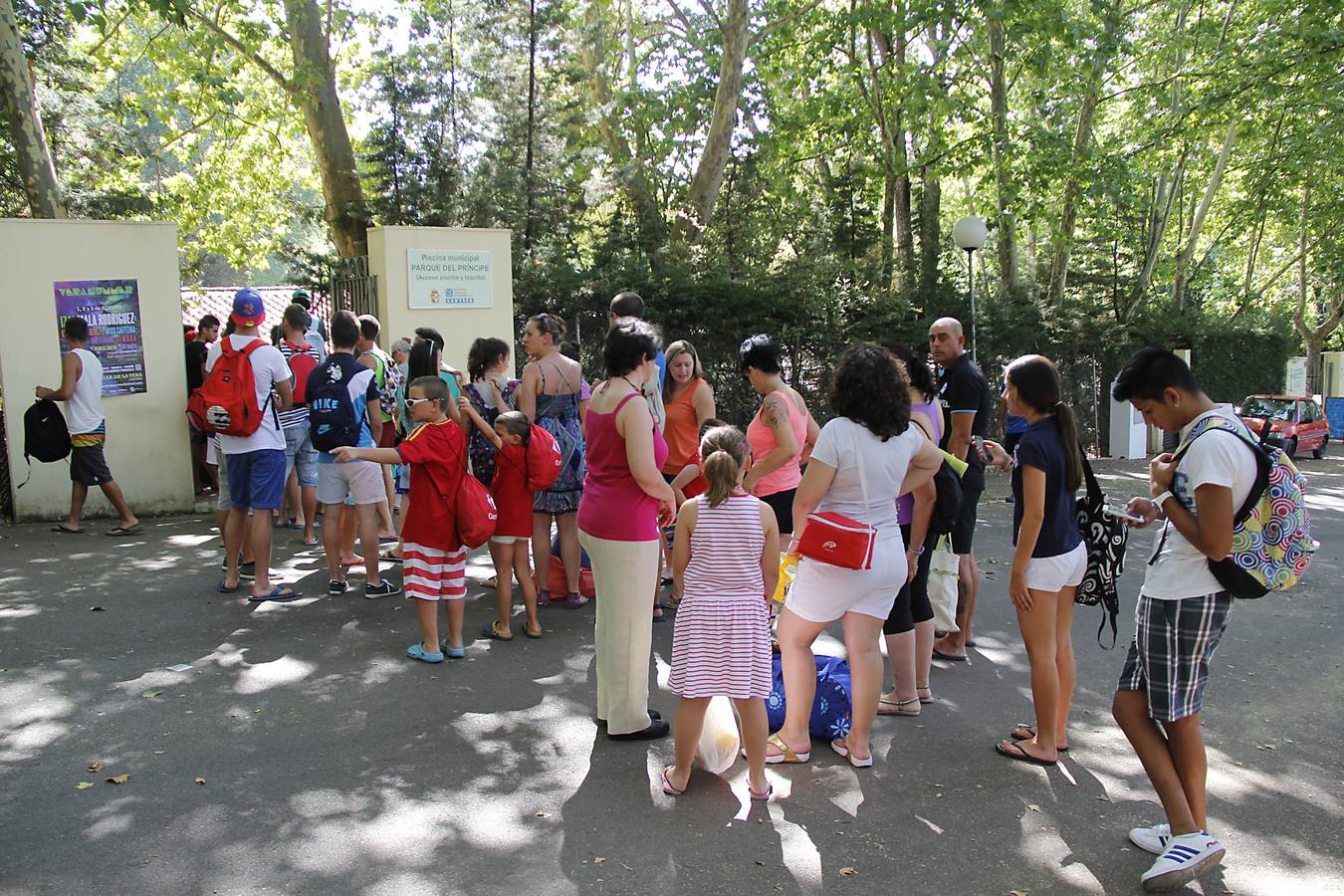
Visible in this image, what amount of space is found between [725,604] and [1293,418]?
2204cm

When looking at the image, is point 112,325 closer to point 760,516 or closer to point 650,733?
point 650,733

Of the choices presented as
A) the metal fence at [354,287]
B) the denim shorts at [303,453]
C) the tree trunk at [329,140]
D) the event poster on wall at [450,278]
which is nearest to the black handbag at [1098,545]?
the denim shorts at [303,453]

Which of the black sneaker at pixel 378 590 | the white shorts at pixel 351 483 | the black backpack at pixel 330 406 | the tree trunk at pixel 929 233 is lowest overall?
the black sneaker at pixel 378 590

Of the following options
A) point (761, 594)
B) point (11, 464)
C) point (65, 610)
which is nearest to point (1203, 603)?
point (761, 594)

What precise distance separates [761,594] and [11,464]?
323 inches

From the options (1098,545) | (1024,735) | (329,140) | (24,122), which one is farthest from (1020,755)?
(329,140)

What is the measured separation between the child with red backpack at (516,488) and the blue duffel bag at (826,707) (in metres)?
1.93

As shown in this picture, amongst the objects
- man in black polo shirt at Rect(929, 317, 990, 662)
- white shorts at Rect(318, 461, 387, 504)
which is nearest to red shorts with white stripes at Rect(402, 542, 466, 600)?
white shorts at Rect(318, 461, 387, 504)

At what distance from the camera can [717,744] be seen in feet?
14.7

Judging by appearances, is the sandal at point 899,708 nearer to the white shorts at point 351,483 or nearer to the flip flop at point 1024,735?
the flip flop at point 1024,735

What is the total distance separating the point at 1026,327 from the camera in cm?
1800

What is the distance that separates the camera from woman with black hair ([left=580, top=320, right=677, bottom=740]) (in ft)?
14.7

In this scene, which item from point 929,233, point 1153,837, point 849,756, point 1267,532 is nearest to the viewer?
point 1267,532

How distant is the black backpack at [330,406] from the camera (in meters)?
6.70
